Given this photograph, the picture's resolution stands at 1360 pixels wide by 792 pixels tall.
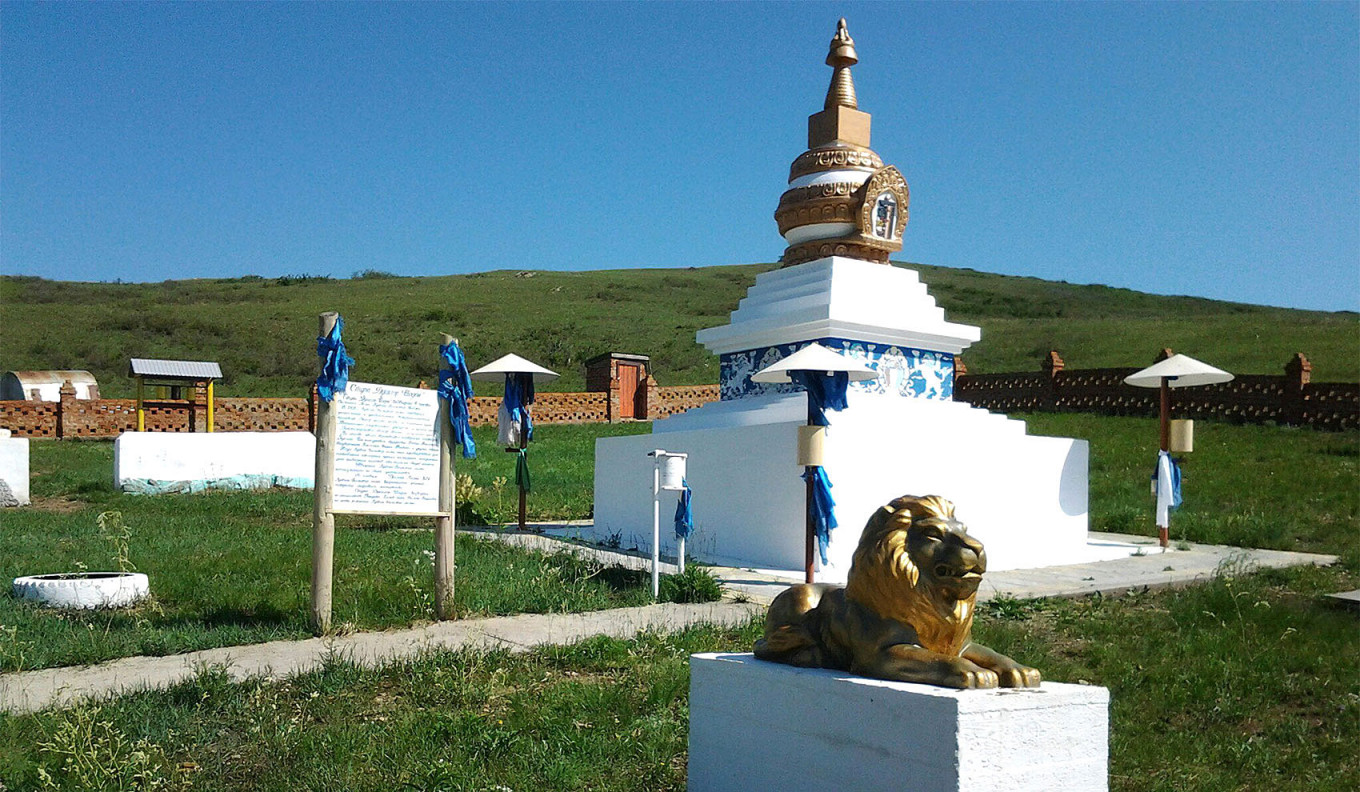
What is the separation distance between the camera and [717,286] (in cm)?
7600

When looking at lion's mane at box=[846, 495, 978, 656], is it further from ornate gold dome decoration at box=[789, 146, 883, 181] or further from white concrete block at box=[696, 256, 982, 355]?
ornate gold dome decoration at box=[789, 146, 883, 181]

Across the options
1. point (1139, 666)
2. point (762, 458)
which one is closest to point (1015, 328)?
point (762, 458)

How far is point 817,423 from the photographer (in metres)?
10.3

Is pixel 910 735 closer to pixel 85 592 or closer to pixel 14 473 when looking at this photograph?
pixel 85 592

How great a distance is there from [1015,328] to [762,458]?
40.6 m

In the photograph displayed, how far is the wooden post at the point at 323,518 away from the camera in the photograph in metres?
7.56

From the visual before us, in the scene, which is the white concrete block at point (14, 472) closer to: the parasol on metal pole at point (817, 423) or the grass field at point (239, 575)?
the grass field at point (239, 575)

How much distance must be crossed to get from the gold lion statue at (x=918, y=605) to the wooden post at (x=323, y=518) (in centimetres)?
476

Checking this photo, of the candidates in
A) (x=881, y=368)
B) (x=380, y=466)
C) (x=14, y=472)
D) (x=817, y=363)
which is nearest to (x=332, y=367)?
(x=380, y=466)

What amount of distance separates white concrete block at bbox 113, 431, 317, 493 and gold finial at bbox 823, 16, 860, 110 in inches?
449

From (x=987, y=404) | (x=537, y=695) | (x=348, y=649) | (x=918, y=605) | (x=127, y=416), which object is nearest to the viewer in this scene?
(x=918, y=605)

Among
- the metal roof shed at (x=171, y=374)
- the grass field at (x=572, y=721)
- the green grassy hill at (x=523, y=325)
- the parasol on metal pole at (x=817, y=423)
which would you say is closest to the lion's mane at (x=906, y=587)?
the grass field at (x=572, y=721)

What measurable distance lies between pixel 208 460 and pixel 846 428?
1214cm

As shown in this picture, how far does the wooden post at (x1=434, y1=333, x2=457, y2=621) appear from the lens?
8.15 meters
